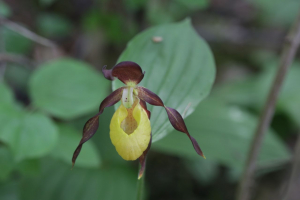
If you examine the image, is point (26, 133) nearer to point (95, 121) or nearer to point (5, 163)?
point (5, 163)

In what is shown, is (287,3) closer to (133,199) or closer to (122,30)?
(122,30)

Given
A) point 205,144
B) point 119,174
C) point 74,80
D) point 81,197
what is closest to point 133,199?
point 119,174

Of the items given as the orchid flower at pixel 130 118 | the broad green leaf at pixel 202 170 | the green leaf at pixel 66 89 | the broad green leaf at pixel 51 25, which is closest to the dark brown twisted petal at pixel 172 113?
the orchid flower at pixel 130 118

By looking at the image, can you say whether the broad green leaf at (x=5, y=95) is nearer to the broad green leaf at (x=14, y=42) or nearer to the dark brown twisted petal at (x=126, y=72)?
the dark brown twisted petal at (x=126, y=72)

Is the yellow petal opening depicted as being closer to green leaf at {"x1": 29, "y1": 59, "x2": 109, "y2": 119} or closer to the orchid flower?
the orchid flower

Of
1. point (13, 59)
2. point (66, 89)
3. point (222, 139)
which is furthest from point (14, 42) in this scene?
point (222, 139)
